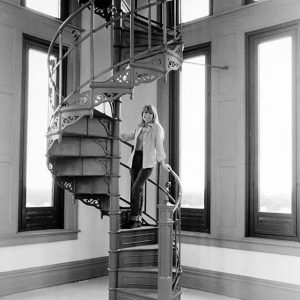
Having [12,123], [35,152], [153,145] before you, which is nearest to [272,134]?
[153,145]

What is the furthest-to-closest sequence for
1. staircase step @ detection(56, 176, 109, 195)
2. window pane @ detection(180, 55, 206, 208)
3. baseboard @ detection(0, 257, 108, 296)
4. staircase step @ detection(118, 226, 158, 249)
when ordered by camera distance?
window pane @ detection(180, 55, 206, 208), baseboard @ detection(0, 257, 108, 296), staircase step @ detection(56, 176, 109, 195), staircase step @ detection(118, 226, 158, 249)

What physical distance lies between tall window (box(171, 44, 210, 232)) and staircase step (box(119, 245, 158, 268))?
1297 mm

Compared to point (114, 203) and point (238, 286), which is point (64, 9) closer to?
point (114, 203)

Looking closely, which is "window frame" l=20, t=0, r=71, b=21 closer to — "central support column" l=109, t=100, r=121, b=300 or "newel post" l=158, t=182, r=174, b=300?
"central support column" l=109, t=100, r=121, b=300

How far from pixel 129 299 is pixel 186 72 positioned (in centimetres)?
330

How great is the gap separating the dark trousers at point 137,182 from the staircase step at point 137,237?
17cm

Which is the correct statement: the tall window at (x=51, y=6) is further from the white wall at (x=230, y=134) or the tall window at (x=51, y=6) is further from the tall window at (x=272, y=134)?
the tall window at (x=272, y=134)

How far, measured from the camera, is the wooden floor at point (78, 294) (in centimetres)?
541

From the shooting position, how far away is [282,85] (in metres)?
5.51

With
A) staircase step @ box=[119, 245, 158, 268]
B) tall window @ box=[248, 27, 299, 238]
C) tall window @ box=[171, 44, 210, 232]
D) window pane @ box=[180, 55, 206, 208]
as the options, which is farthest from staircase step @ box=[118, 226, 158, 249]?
tall window @ box=[248, 27, 299, 238]

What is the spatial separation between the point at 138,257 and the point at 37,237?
63.6 inches

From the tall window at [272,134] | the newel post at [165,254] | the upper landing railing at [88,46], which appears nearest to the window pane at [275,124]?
the tall window at [272,134]

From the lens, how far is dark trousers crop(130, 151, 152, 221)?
5.09 m

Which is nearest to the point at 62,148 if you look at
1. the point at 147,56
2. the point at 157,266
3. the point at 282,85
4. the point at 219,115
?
the point at 147,56
